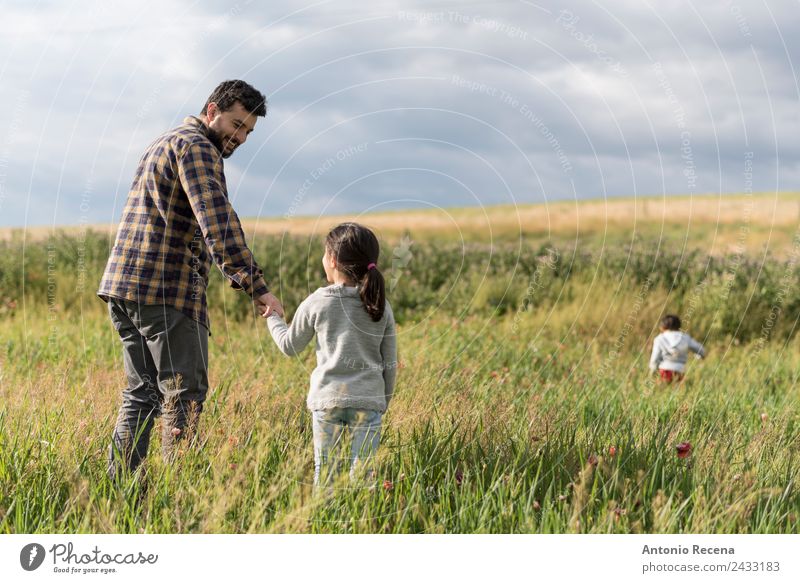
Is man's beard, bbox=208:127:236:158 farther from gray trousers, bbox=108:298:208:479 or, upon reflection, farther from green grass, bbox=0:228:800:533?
green grass, bbox=0:228:800:533

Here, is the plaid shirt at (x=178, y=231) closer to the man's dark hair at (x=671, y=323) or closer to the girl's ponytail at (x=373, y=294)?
the girl's ponytail at (x=373, y=294)

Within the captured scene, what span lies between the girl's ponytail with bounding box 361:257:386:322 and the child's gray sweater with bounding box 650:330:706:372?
17.4 ft

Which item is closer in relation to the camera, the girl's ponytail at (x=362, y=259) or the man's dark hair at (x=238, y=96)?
the girl's ponytail at (x=362, y=259)

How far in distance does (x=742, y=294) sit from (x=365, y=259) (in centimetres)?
930

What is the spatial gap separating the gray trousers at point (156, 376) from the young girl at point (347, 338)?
58 cm

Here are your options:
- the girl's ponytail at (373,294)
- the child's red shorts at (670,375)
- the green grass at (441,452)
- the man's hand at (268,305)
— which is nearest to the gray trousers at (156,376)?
the green grass at (441,452)

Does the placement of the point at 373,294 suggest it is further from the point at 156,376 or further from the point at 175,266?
the point at 156,376

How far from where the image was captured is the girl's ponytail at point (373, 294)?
374 centimetres

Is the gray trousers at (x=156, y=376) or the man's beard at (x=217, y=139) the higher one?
the man's beard at (x=217, y=139)

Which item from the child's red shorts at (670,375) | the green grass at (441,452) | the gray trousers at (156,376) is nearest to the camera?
the green grass at (441,452)

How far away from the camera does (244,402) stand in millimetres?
4855

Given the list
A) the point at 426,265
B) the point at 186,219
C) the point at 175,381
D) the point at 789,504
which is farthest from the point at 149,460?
the point at 426,265

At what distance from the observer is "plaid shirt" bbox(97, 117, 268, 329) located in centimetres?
400

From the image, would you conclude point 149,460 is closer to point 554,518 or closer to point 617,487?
point 554,518
